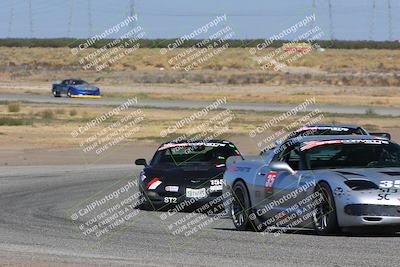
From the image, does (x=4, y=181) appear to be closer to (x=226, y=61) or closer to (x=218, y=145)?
(x=218, y=145)

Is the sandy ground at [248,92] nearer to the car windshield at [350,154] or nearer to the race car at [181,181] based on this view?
the race car at [181,181]

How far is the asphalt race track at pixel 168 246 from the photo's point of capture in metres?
11.2

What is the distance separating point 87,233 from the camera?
Answer: 14531 millimetres

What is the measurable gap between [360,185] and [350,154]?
118 cm

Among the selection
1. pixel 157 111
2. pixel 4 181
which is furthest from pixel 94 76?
pixel 4 181

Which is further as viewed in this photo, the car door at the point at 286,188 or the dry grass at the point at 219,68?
the dry grass at the point at 219,68

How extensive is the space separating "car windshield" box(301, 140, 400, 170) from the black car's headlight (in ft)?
2.66

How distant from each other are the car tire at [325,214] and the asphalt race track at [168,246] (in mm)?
127

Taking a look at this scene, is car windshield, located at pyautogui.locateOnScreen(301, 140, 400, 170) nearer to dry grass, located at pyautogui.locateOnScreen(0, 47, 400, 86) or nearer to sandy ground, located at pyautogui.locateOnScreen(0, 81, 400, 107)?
sandy ground, located at pyautogui.locateOnScreen(0, 81, 400, 107)

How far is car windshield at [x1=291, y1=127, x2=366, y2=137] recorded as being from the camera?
20562 millimetres

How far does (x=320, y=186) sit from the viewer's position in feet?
42.7

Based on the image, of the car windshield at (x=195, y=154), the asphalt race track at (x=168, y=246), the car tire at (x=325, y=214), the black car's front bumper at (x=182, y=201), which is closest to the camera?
the asphalt race track at (x=168, y=246)

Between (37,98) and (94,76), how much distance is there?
114 ft

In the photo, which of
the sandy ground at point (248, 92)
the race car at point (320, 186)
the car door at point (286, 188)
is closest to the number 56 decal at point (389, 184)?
the race car at point (320, 186)
